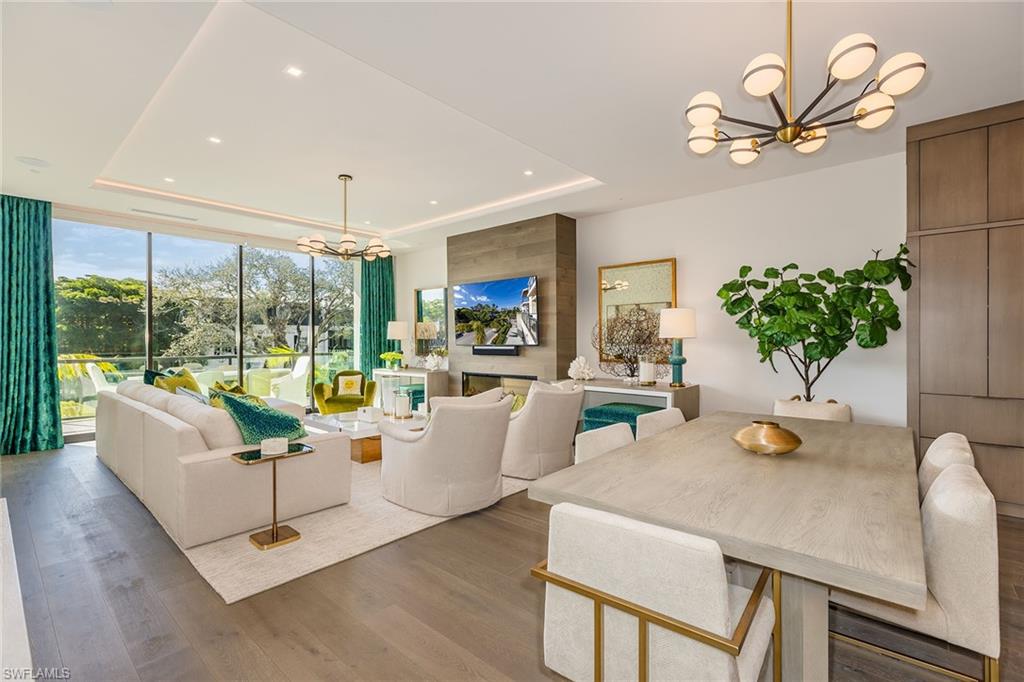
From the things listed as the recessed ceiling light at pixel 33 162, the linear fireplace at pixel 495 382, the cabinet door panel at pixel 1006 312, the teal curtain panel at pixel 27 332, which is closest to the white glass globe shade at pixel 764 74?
the cabinet door panel at pixel 1006 312

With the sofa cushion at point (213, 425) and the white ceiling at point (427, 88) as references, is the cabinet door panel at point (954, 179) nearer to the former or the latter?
the white ceiling at point (427, 88)

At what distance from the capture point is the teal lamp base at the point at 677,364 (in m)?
4.87

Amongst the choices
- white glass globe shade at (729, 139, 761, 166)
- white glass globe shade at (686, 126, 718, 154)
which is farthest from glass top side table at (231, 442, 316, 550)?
white glass globe shade at (729, 139, 761, 166)

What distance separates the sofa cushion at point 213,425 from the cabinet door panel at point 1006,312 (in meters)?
5.13

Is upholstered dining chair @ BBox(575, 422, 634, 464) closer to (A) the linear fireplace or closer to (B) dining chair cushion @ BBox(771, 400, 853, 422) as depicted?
(B) dining chair cushion @ BBox(771, 400, 853, 422)

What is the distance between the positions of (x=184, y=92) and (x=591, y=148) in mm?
2890

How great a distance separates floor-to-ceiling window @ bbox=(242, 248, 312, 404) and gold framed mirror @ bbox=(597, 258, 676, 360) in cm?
483

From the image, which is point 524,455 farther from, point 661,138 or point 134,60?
point 134,60

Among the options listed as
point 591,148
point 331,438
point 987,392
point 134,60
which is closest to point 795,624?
point 331,438

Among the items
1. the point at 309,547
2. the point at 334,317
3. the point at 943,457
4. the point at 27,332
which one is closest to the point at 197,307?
the point at 27,332

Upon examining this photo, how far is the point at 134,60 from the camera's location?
8.57ft

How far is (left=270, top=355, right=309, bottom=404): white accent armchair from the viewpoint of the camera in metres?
7.38

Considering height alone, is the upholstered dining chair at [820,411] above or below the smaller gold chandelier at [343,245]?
below

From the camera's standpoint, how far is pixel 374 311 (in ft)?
27.7
